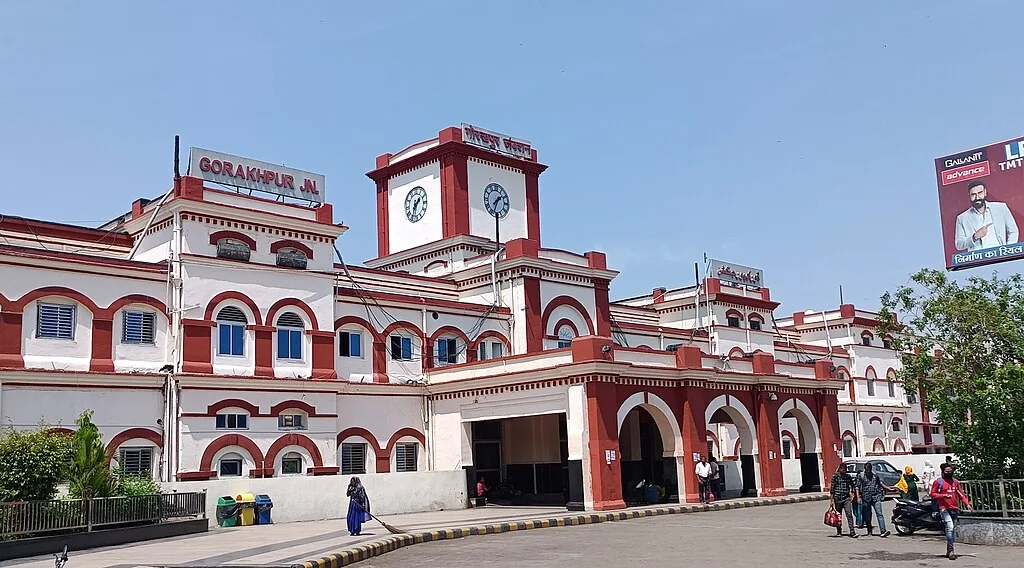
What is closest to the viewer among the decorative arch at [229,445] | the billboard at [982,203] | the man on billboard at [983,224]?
the billboard at [982,203]

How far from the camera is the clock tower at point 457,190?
4378 cm

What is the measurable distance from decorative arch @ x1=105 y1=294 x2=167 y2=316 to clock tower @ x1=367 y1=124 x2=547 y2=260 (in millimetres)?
15538

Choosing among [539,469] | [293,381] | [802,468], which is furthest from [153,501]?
[802,468]

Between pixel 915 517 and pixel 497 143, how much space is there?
2838cm

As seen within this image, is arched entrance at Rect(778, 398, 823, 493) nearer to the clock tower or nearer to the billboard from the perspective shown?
the clock tower

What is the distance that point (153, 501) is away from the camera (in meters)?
23.6

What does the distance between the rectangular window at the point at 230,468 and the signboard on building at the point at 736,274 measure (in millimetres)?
26388

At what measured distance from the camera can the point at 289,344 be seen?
106 ft

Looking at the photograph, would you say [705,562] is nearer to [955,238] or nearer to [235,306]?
[955,238]

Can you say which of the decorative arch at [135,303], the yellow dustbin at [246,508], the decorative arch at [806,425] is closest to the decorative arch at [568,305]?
the decorative arch at [806,425]

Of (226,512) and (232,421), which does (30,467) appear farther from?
(232,421)

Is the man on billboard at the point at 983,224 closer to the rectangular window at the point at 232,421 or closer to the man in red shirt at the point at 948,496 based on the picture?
the man in red shirt at the point at 948,496

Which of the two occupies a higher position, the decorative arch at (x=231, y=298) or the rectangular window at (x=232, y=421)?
the decorative arch at (x=231, y=298)

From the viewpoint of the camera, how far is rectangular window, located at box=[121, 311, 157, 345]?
2922 cm
